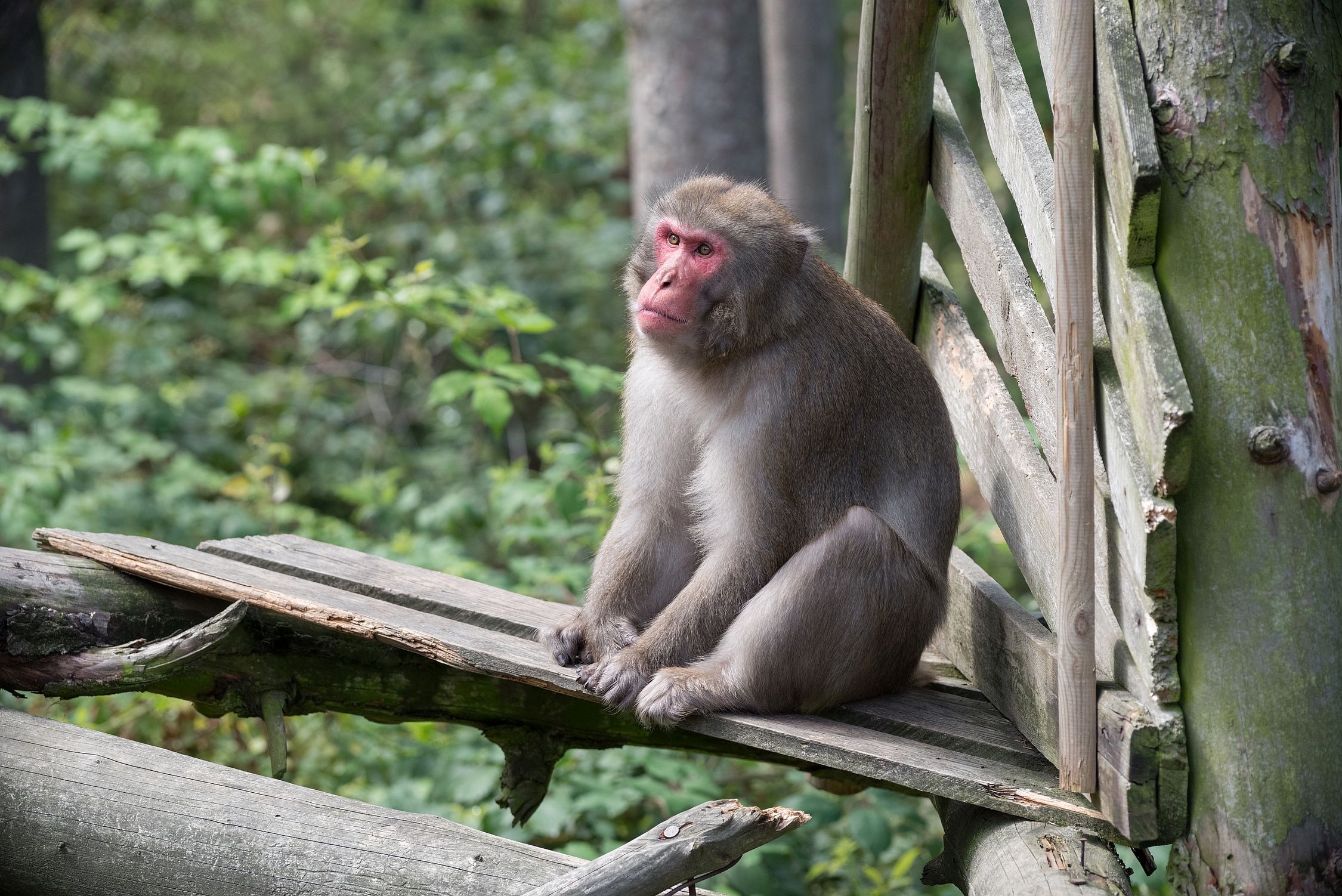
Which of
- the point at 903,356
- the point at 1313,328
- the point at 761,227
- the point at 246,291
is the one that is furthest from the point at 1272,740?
the point at 246,291

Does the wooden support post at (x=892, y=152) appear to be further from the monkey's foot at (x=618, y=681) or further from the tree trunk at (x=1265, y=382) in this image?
the monkey's foot at (x=618, y=681)

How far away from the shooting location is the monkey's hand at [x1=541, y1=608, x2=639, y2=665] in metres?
3.18

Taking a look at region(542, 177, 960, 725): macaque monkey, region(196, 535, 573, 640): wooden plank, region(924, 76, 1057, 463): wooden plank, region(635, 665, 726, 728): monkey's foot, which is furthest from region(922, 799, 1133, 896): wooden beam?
region(196, 535, 573, 640): wooden plank

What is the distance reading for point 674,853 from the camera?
2.30 metres

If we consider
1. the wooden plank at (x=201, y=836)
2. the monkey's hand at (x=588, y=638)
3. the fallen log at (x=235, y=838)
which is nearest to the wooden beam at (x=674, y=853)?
the fallen log at (x=235, y=838)

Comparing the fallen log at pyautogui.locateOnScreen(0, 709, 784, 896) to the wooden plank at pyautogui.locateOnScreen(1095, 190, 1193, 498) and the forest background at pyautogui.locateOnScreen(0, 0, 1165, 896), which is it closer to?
the wooden plank at pyautogui.locateOnScreen(1095, 190, 1193, 498)

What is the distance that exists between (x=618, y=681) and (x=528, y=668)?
0.71 feet

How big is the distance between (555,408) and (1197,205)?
7598 mm

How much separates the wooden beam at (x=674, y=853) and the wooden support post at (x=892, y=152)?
1852 millimetres

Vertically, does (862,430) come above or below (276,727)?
above

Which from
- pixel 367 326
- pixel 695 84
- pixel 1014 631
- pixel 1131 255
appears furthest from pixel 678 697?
pixel 367 326

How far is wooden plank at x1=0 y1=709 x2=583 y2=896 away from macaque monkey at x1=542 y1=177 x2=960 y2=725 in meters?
0.55

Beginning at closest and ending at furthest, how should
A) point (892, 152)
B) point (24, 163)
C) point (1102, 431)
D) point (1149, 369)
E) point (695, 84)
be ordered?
point (1149, 369) → point (1102, 431) → point (892, 152) → point (695, 84) → point (24, 163)

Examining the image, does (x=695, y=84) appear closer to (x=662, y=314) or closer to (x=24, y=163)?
(x=662, y=314)
